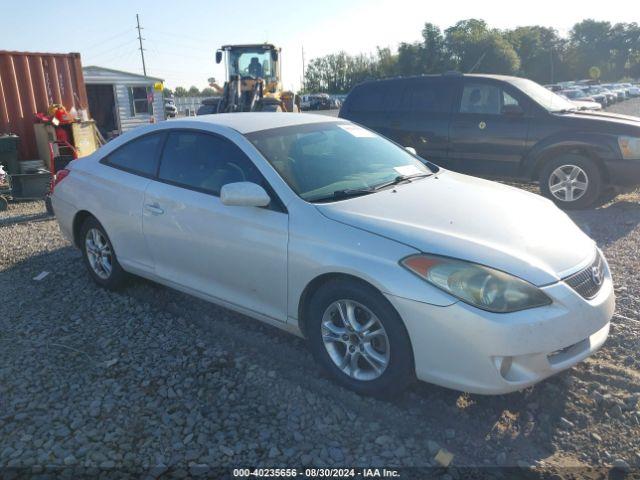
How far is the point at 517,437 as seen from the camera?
Answer: 276 cm

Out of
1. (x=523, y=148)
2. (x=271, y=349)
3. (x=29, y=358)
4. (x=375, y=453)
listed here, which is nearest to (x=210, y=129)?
(x=271, y=349)

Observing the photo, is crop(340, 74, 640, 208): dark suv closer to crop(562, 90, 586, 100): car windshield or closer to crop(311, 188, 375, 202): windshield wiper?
crop(311, 188, 375, 202): windshield wiper

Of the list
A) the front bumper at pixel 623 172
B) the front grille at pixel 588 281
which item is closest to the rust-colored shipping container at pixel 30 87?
the front bumper at pixel 623 172

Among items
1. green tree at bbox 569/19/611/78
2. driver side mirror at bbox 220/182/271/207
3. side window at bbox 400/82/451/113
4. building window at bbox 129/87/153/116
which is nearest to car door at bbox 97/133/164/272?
driver side mirror at bbox 220/182/271/207

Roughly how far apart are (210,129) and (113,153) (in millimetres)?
1214

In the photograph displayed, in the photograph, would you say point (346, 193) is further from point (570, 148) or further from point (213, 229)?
point (570, 148)

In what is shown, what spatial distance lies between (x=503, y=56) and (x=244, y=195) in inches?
2802

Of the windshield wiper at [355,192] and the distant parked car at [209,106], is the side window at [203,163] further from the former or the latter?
the distant parked car at [209,106]

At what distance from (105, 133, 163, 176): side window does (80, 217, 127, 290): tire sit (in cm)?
61

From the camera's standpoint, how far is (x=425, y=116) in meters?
8.31

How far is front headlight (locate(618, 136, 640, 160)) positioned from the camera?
6.75m

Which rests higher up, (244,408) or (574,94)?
(574,94)

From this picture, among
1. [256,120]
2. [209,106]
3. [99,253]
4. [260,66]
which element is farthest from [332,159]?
[260,66]

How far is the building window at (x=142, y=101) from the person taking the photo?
23766 millimetres
